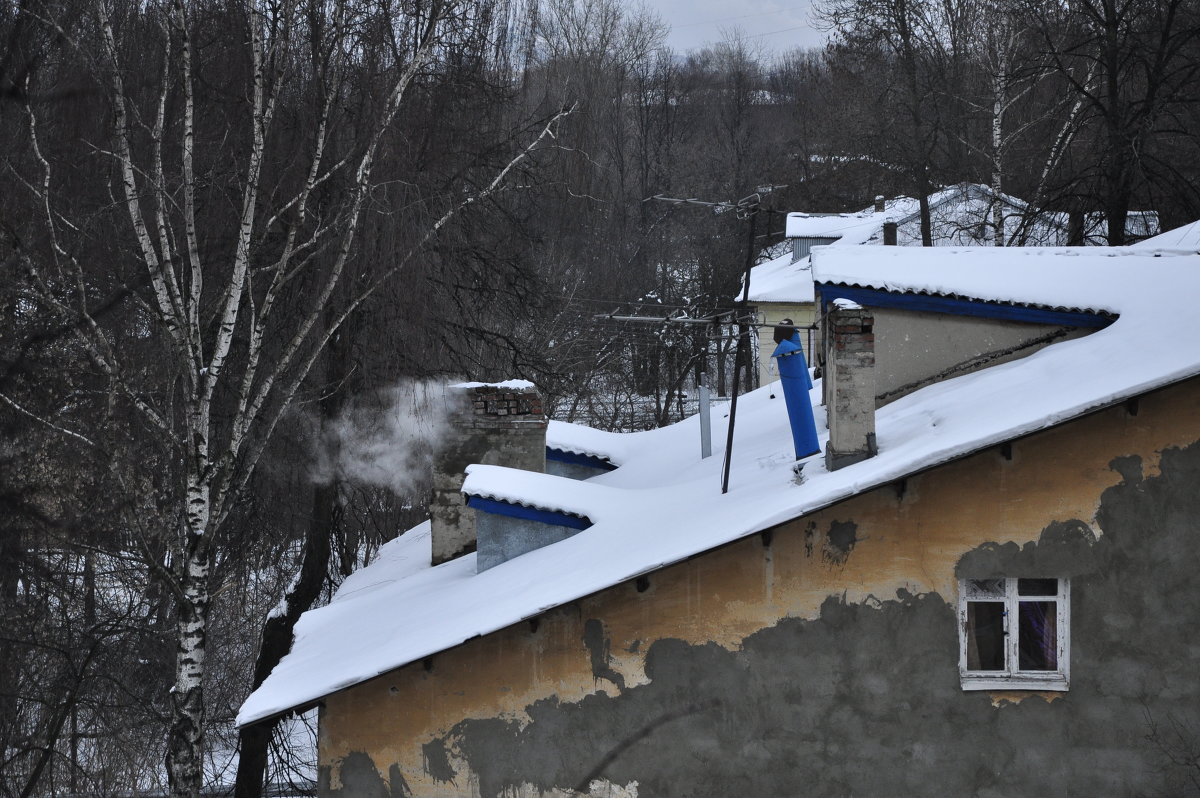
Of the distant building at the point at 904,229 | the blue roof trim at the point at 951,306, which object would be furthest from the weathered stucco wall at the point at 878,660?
the distant building at the point at 904,229

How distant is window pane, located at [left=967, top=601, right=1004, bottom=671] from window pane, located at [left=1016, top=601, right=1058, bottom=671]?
12 centimetres

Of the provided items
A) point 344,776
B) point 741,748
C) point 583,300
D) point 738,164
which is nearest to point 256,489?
point 344,776

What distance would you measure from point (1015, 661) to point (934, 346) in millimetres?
3026

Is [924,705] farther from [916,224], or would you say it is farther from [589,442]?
[916,224]

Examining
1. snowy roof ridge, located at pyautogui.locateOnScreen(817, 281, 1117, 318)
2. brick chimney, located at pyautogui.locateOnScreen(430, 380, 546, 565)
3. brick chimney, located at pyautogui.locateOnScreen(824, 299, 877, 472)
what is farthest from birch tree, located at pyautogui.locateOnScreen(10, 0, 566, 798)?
brick chimney, located at pyautogui.locateOnScreen(824, 299, 877, 472)

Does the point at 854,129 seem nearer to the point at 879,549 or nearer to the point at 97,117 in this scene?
the point at 97,117

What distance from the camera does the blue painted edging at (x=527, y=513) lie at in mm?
9531

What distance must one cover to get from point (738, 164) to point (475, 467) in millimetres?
40919

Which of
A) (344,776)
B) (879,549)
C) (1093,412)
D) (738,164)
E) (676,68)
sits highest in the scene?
(676,68)

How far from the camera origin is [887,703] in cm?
735

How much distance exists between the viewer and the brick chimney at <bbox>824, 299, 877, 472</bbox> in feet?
25.5

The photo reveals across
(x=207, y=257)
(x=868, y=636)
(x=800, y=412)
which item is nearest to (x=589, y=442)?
(x=207, y=257)

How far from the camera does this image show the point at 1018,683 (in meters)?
7.28

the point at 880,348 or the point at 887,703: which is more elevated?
the point at 880,348
